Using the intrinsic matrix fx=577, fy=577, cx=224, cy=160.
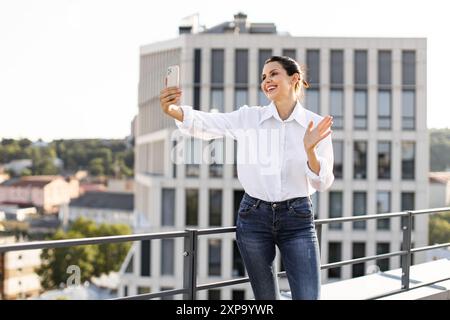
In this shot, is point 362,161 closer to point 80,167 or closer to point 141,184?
point 141,184

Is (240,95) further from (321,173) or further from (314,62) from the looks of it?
(321,173)

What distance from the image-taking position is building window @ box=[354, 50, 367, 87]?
42656 millimetres

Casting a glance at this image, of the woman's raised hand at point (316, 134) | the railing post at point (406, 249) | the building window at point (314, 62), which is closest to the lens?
the woman's raised hand at point (316, 134)

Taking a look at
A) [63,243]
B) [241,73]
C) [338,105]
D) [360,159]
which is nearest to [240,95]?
[241,73]

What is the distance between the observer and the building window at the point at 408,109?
141 ft

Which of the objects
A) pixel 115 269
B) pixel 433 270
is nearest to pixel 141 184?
pixel 115 269

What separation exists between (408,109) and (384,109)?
69.8 inches

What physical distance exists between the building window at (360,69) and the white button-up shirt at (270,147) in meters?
41.1

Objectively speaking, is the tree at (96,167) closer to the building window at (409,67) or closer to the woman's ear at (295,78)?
the building window at (409,67)

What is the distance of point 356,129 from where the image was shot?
42938mm

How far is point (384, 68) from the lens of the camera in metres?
42.7

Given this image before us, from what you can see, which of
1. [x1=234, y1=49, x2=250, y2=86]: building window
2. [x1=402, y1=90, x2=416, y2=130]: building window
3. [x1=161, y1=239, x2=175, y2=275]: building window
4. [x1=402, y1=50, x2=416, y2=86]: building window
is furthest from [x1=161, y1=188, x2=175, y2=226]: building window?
[x1=402, y1=50, x2=416, y2=86]: building window

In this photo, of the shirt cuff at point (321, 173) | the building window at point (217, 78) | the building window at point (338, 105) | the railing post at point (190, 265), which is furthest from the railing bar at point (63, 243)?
the building window at point (338, 105)

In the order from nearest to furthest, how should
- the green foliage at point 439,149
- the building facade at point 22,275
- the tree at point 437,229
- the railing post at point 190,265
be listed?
the railing post at point 190,265 → the green foliage at point 439,149 → the tree at point 437,229 → the building facade at point 22,275
